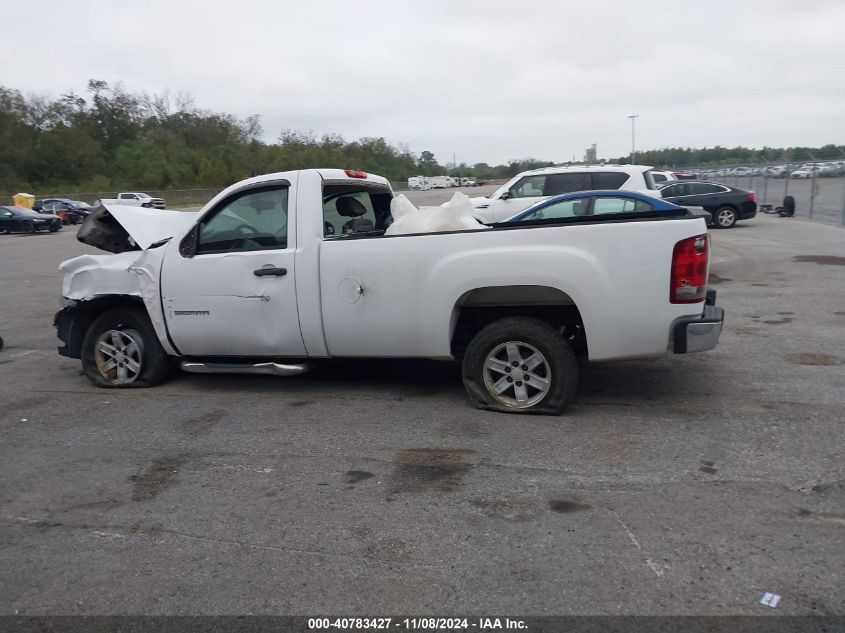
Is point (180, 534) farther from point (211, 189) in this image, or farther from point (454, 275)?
point (211, 189)

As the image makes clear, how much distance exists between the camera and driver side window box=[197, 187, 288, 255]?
6.32 metres

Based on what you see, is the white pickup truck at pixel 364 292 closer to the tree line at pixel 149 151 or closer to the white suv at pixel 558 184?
the white suv at pixel 558 184

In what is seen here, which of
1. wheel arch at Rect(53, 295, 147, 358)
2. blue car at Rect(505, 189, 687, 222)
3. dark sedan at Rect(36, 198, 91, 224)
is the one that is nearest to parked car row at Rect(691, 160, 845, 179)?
blue car at Rect(505, 189, 687, 222)

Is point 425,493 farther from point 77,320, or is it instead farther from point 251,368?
point 77,320

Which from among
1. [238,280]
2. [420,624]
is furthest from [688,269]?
[238,280]

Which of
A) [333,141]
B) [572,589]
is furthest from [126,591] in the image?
[333,141]

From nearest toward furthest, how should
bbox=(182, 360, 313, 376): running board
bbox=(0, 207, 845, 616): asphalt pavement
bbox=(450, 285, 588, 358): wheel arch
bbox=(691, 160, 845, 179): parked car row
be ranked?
bbox=(0, 207, 845, 616): asphalt pavement
bbox=(450, 285, 588, 358): wheel arch
bbox=(182, 360, 313, 376): running board
bbox=(691, 160, 845, 179): parked car row

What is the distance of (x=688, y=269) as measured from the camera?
17.0ft

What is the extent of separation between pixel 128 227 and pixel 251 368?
1841mm

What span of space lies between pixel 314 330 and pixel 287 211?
41.6 inches

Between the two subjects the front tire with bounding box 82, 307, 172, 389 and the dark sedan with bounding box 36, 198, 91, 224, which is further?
the dark sedan with bounding box 36, 198, 91, 224

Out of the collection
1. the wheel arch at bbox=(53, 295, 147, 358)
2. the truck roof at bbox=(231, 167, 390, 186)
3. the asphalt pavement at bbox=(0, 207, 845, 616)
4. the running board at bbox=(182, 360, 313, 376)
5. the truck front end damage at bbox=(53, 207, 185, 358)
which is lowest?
the asphalt pavement at bbox=(0, 207, 845, 616)

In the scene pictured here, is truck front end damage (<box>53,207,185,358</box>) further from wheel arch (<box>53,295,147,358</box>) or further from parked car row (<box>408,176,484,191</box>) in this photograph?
parked car row (<box>408,176,484,191</box>)

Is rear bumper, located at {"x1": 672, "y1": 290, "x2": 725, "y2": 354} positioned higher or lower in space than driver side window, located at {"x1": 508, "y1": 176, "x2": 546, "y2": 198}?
lower
